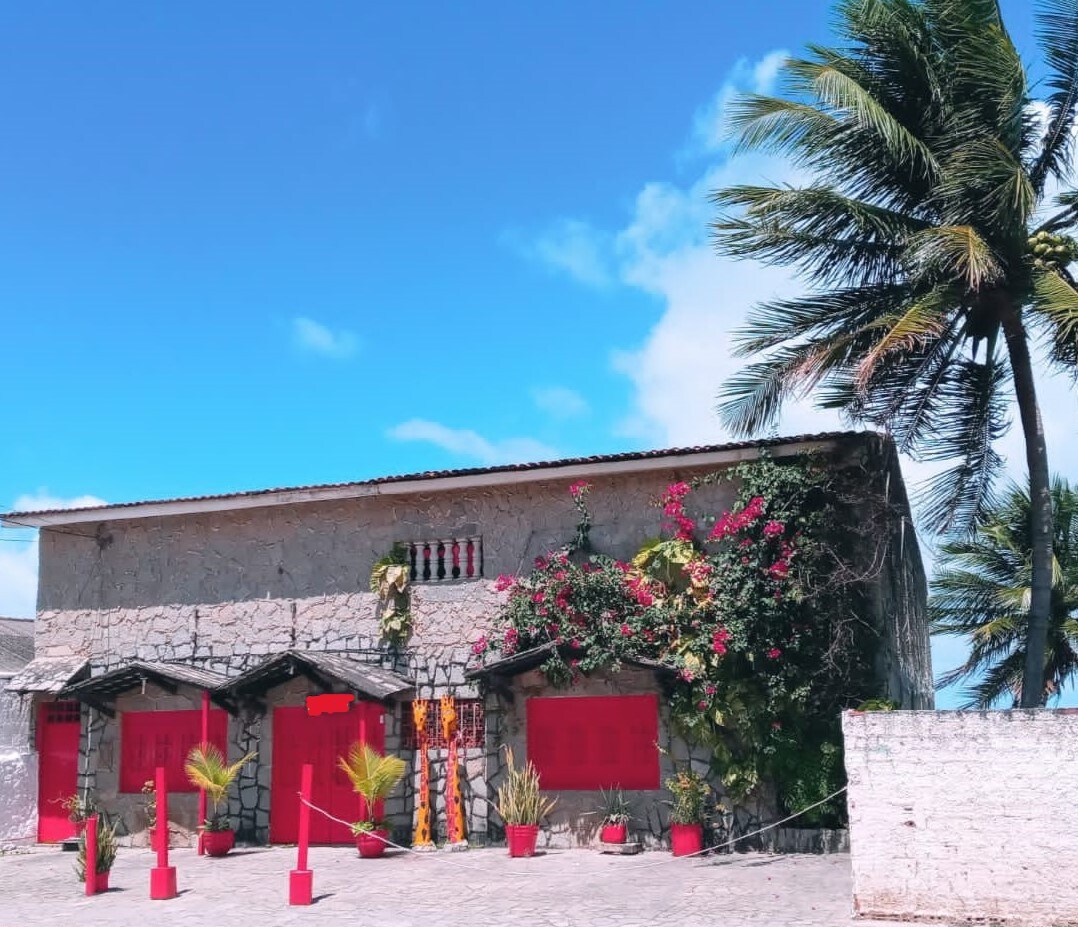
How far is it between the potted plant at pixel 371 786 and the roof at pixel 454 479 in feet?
12.6

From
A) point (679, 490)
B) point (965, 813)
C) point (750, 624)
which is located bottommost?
point (965, 813)

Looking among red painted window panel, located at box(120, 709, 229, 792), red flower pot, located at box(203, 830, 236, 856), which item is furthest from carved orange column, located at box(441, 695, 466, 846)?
red painted window panel, located at box(120, 709, 229, 792)

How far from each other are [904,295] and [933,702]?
1221 centimetres

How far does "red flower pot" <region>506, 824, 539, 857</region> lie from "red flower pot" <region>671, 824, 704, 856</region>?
1.85m

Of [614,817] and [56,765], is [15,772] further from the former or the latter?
[614,817]

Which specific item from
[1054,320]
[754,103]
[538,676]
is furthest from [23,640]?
[1054,320]

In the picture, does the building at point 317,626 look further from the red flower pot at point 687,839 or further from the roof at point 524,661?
the red flower pot at point 687,839

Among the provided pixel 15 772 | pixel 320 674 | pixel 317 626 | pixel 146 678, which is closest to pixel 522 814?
pixel 320 674

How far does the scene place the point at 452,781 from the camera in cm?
1617

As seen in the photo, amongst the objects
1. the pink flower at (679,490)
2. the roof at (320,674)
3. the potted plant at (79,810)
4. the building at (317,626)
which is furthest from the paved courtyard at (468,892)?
the pink flower at (679,490)

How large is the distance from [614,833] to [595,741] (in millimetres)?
1278

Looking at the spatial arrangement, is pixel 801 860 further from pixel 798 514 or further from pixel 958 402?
pixel 958 402

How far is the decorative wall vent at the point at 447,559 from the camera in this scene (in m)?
17.0

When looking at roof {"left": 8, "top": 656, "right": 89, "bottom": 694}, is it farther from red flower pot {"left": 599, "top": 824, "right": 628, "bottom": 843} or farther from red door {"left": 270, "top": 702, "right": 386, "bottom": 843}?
red flower pot {"left": 599, "top": 824, "right": 628, "bottom": 843}
